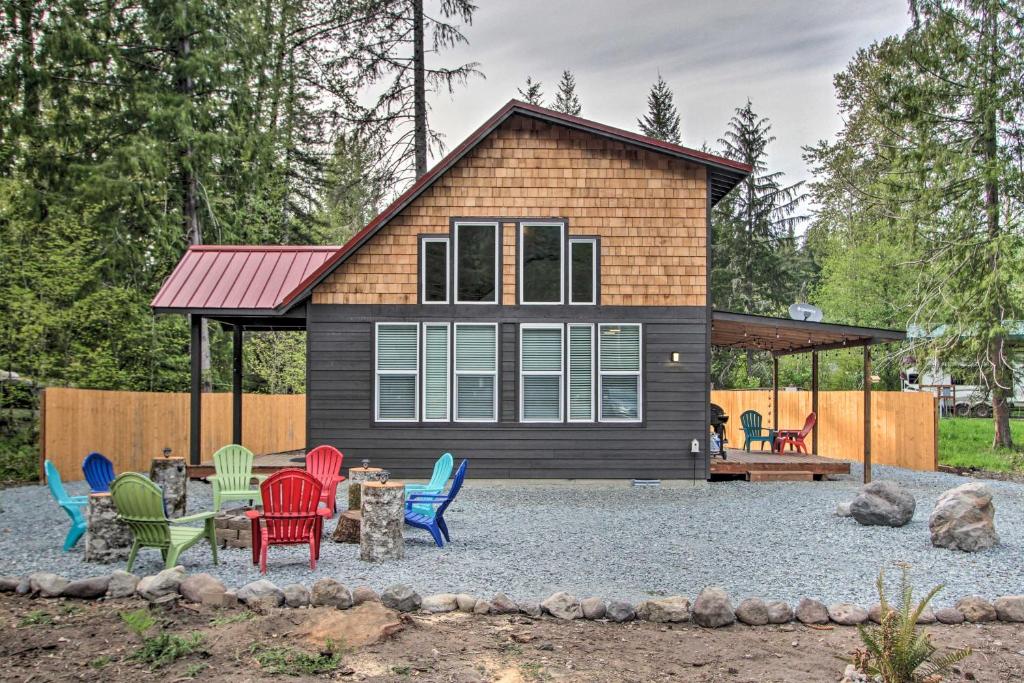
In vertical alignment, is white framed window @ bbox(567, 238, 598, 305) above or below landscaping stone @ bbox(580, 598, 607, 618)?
above

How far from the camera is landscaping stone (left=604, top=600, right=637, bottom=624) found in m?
5.80

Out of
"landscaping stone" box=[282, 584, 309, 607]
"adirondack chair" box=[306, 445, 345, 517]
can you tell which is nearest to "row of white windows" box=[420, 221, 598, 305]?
"adirondack chair" box=[306, 445, 345, 517]

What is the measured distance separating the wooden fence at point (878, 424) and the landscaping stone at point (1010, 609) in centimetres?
1225

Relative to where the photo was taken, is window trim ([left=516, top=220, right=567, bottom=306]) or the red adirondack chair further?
the red adirondack chair

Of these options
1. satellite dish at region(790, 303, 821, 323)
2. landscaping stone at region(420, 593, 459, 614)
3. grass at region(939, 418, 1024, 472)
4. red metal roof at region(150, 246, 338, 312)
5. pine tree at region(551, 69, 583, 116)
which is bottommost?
grass at region(939, 418, 1024, 472)

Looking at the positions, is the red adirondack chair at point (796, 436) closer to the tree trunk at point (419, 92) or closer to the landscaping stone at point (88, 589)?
the tree trunk at point (419, 92)

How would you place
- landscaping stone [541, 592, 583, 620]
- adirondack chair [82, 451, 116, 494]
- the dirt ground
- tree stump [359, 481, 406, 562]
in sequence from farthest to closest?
1. adirondack chair [82, 451, 116, 494]
2. tree stump [359, 481, 406, 562]
3. landscaping stone [541, 592, 583, 620]
4. the dirt ground

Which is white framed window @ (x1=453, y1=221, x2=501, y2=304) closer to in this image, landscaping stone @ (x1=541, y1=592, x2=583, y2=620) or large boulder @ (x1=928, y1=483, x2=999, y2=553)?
large boulder @ (x1=928, y1=483, x2=999, y2=553)

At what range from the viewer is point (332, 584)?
5988 mm

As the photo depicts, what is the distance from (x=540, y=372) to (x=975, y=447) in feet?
45.6

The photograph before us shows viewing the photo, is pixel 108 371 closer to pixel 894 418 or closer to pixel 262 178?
pixel 262 178

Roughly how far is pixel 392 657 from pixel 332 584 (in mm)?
1072

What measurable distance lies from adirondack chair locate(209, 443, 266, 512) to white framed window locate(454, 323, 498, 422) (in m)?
3.44

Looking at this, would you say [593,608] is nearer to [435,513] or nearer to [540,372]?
[435,513]
